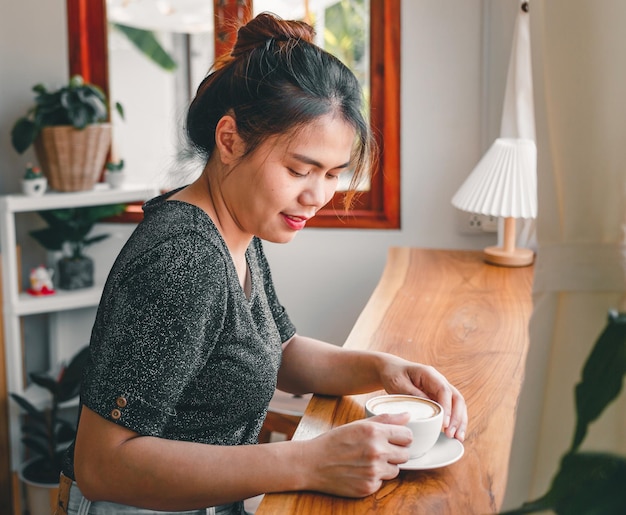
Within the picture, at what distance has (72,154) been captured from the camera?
101 inches

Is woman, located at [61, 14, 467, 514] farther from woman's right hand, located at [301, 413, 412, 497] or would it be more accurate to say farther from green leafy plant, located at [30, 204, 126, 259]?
green leafy plant, located at [30, 204, 126, 259]

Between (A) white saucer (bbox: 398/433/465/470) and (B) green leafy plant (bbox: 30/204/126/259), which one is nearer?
(A) white saucer (bbox: 398/433/465/470)

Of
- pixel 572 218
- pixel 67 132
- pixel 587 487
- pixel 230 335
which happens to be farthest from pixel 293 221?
pixel 67 132

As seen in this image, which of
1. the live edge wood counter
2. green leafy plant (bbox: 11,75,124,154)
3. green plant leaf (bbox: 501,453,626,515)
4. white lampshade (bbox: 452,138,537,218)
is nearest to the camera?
green plant leaf (bbox: 501,453,626,515)

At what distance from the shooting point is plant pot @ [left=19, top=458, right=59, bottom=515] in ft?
7.90

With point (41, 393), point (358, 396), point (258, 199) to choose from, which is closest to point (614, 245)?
point (258, 199)

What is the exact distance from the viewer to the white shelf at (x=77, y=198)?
2.49 metres

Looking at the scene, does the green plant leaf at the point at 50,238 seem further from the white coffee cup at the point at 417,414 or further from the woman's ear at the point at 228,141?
the white coffee cup at the point at 417,414

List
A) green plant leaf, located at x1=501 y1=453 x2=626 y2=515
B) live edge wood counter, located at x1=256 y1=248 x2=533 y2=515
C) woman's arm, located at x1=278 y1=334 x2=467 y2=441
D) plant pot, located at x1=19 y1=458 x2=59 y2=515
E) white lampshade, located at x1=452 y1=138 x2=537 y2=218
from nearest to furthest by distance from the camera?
green plant leaf, located at x1=501 y1=453 x2=626 y2=515
live edge wood counter, located at x1=256 y1=248 x2=533 y2=515
woman's arm, located at x1=278 y1=334 x2=467 y2=441
white lampshade, located at x1=452 y1=138 x2=537 y2=218
plant pot, located at x1=19 y1=458 x2=59 y2=515

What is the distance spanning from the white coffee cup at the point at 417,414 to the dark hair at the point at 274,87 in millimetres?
381

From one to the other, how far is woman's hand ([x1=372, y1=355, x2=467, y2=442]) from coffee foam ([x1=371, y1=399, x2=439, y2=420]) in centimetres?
5

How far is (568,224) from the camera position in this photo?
60 centimetres

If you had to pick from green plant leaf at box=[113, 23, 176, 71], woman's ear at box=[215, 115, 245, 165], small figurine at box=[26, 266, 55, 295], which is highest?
green plant leaf at box=[113, 23, 176, 71]

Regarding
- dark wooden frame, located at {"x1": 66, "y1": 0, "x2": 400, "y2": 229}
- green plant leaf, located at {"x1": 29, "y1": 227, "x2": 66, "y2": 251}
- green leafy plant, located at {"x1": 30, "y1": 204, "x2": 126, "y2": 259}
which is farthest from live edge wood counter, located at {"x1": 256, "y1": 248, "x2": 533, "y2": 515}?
green plant leaf, located at {"x1": 29, "y1": 227, "x2": 66, "y2": 251}
